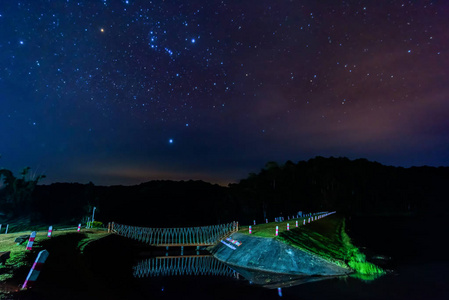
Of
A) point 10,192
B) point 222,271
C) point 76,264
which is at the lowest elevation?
point 222,271

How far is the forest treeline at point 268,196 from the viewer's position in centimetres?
7975

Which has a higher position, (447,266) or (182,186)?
(182,186)

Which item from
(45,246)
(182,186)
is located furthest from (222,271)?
(182,186)

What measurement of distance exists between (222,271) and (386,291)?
33.4ft

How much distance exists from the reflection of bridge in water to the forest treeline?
50287 mm

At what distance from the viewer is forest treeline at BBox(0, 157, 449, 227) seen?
79750 mm

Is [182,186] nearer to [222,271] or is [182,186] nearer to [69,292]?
[222,271]

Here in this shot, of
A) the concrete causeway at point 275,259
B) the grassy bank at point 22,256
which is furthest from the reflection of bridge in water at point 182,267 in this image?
the grassy bank at point 22,256

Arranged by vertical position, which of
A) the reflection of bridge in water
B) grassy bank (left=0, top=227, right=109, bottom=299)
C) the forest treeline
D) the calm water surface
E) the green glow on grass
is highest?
the forest treeline

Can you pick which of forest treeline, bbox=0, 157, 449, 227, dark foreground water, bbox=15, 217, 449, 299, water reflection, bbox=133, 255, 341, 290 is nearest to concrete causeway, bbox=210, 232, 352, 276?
water reflection, bbox=133, 255, 341, 290

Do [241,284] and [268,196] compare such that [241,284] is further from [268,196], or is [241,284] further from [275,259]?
[268,196]

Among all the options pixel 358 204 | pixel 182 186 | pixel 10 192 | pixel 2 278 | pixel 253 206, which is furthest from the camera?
pixel 182 186

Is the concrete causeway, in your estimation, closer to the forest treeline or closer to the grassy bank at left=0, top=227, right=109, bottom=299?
the grassy bank at left=0, top=227, right=109, bottom=299

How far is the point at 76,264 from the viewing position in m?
13.1
